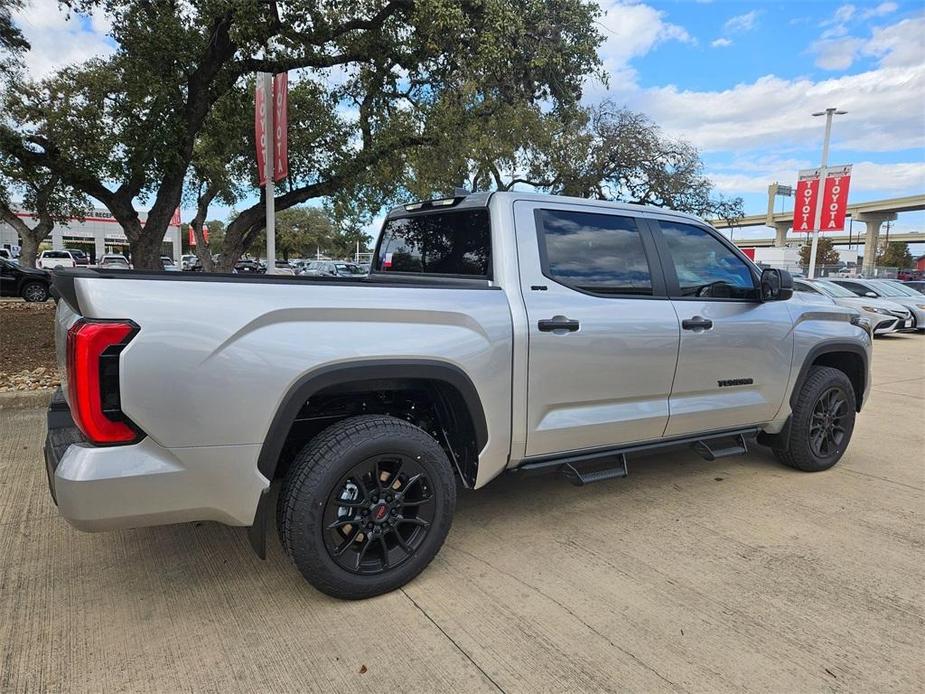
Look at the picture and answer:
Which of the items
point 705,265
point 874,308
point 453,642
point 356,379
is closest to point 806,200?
point 874,308

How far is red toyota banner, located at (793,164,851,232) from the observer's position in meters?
22.5

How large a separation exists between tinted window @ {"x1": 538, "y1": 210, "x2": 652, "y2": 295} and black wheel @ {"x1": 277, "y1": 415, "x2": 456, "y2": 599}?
4.04ft

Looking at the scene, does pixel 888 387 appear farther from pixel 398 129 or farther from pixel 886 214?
pixel 886 214

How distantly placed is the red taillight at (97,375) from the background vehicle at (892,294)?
18375 millimetres

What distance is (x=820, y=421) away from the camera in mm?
4664

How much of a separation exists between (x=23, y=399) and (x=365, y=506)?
186 inches

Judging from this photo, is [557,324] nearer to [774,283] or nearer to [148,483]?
[774,283]

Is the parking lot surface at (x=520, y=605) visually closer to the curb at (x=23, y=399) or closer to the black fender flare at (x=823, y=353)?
the black fender flare at (x=823, y=353)

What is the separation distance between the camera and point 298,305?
2.51 meters

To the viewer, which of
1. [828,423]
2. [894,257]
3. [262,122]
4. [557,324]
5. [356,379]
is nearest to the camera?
[356,379]

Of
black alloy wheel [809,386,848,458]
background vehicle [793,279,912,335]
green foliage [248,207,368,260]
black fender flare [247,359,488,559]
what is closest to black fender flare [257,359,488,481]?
black fender flare [247,359,488,559]

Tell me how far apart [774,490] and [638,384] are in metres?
1.63

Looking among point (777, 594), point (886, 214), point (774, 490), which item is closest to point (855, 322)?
point (774, 490)

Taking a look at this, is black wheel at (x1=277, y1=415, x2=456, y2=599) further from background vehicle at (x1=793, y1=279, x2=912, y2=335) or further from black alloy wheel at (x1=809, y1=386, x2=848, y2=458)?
background vehicle at (x1=793, y1=279, x2=912, y2=335)
